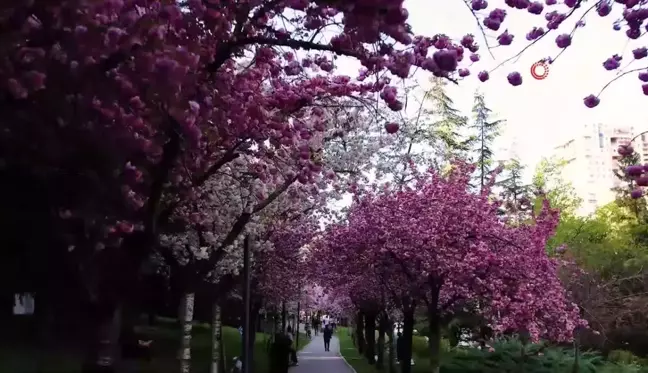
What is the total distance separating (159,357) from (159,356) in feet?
0.58

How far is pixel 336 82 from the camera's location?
919cm

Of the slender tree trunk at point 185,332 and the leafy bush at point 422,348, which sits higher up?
the slender tree trunk at point 185,332

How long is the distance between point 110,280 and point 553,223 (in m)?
13.8

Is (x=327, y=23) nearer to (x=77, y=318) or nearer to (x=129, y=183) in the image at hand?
(x=129, y=183)

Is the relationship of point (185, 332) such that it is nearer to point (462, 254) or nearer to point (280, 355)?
point (462, 254)

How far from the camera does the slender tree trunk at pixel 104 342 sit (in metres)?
5.38

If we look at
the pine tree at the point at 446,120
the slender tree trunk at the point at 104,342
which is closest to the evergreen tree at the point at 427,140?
the pine tree at the point at 446,120

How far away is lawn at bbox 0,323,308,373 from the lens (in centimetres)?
664

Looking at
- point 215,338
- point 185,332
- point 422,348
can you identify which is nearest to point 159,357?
point 215,338

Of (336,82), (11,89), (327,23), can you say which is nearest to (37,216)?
(11,89)

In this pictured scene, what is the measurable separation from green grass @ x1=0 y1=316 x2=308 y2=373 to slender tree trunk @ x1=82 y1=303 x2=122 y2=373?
0.45m

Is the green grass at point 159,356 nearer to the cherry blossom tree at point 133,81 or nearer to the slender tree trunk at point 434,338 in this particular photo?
the cherry blossom tree at point 133,81

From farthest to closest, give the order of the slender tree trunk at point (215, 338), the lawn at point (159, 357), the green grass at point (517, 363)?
the green grass at point (517, 363) → the slender tree trunk at point (215, 338) → the lawn at point (159, 357)

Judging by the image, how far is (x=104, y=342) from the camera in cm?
547
